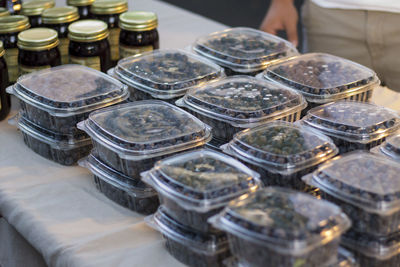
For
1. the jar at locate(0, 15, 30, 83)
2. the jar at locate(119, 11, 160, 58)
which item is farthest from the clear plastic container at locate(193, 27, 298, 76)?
the jar at locate(0, 15, 30, 83)

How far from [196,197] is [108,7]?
841 mm

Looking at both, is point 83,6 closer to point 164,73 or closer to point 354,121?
point 164,73

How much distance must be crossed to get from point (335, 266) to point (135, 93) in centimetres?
64

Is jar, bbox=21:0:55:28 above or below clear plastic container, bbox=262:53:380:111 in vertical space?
above

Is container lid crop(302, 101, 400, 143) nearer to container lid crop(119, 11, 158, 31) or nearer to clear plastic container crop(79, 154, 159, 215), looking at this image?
clear plastic container crop(79, 154, 159, 215)

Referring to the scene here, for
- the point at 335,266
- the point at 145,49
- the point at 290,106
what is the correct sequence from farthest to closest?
the point at 145,49
the point at 290,106
the point at 335,266

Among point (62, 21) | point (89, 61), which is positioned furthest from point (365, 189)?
point (62, 21)

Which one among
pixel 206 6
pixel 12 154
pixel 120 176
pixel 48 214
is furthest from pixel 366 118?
pixel 206 6

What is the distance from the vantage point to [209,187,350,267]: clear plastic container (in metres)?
0.69

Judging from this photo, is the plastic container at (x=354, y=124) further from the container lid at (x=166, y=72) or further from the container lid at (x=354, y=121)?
the container lid at (x=166, y=72)

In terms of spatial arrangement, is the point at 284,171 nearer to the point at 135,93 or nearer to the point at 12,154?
the point at 135,93

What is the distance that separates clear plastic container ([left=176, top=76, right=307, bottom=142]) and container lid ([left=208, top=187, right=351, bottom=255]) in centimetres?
28

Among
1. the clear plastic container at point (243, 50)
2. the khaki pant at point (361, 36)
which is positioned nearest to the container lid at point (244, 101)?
the clear plastic container at point (243, 50)

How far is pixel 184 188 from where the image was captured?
0.81m
